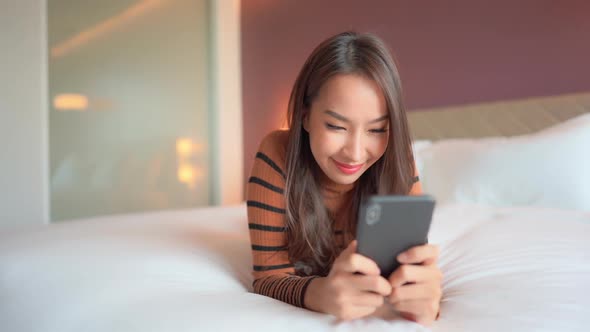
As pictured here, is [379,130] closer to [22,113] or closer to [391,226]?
[391,226]

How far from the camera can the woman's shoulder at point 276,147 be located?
94 cm

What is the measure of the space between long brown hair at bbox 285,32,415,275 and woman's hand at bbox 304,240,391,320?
10.0 inches

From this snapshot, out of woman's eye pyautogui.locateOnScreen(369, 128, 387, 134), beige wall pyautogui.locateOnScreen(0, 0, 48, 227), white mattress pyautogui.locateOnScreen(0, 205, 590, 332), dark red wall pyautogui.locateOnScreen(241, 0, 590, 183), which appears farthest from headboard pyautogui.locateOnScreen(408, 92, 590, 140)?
beige wall pyautogui.locateOnScreen(0, 0, 48, 227)

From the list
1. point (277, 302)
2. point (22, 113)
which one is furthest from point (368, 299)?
point (22, 113)

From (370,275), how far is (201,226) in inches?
34.3

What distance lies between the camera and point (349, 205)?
3.25 feet

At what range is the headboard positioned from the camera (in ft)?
6.36

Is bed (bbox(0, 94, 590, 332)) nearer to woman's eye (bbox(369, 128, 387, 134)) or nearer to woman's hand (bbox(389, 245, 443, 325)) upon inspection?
woman's hand (bbox(389, 245, 443, 325))

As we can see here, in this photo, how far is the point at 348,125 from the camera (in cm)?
78

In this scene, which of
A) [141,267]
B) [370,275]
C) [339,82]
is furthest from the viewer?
[141,267]

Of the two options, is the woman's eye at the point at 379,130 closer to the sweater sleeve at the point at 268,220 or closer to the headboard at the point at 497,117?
the sweater sleeve at the point at 268,220

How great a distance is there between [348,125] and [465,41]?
5.93 ft

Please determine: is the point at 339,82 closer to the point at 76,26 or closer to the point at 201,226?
the point at 201,226

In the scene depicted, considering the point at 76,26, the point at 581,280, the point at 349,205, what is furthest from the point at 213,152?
the point at 581,280
